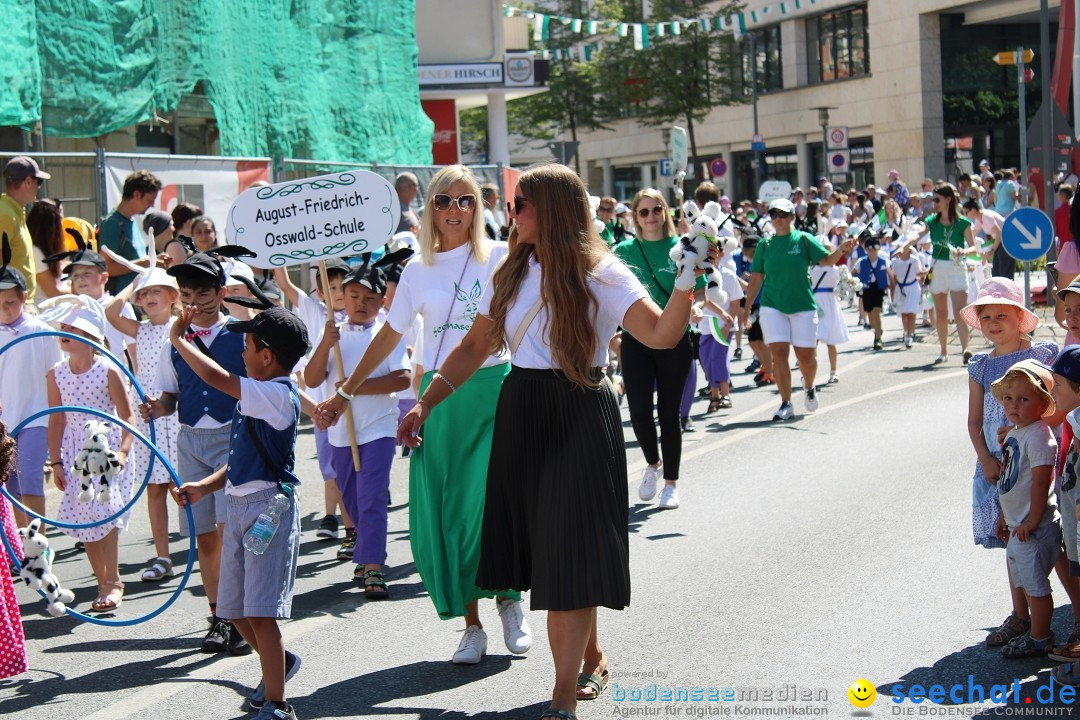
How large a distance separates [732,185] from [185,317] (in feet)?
179

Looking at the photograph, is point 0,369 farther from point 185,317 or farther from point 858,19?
point 858,19

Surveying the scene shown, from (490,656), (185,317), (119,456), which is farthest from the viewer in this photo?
(119,456)

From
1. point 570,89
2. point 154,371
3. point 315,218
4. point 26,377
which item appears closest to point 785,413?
point 154,371

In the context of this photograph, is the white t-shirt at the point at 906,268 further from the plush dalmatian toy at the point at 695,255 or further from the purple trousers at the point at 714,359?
the plush dalmatian toy at the point at 695,255

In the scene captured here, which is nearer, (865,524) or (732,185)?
(865,524)

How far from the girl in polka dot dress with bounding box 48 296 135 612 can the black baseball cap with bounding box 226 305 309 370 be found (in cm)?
195

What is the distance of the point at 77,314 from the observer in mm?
7430

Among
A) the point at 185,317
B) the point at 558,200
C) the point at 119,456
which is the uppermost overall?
the point at 558,200

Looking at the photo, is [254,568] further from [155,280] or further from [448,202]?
[155,280]

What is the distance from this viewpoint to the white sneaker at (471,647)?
582cm

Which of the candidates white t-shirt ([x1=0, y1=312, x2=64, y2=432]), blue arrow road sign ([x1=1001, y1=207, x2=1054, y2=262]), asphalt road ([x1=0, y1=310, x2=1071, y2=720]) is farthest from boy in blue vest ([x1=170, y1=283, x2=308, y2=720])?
blue arrow road sign ([x1=1001, y1=207, x2=1054, y2=262])

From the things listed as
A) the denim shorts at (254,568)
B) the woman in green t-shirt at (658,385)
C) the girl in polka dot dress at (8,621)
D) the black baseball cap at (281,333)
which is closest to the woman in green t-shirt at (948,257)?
the woman in green t-shirt at (658,385)

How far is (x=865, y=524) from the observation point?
8.13 metres

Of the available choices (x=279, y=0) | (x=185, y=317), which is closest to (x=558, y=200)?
(x=185, y=317)
